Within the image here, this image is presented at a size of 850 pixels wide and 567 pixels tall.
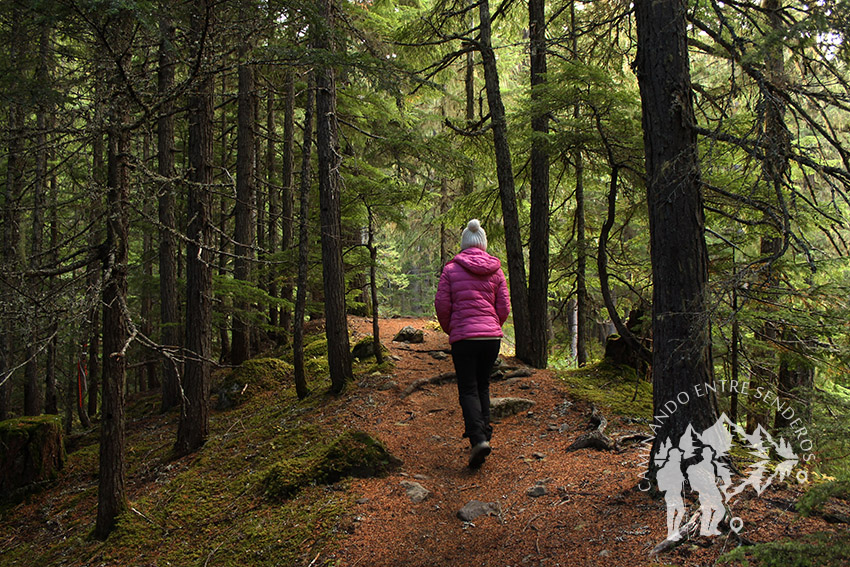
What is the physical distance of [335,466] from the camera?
17.7ft

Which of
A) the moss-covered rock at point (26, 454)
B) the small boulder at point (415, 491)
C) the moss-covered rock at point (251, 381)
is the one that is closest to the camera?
the small boulder at point (415, 491)

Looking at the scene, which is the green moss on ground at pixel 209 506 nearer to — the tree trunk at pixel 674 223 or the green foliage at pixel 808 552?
the tree trunk at pixel 674 223

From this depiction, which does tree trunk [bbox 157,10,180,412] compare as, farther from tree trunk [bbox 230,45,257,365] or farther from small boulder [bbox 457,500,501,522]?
small boulder [bbox 457,500,501,522]

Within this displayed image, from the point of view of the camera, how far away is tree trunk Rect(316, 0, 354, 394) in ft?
28.0

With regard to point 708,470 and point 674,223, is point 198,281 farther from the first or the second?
point 708,470

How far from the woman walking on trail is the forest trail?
22.9 inches

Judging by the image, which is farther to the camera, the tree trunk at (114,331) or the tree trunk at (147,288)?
the tree trunk at (147,288)

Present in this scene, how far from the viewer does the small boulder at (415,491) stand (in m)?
4.80

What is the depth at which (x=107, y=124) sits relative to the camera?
4.48 metres

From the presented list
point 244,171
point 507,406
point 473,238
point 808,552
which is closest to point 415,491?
point 507,406

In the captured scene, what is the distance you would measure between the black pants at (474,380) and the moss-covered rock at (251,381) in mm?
6642

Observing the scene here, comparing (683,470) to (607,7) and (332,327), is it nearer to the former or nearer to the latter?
(332,327)

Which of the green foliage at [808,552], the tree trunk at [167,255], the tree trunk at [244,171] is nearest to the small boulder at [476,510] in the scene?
the green foliage at [808,552]

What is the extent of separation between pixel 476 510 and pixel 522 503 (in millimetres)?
420
